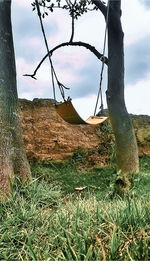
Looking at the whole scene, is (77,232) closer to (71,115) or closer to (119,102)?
(71,115)

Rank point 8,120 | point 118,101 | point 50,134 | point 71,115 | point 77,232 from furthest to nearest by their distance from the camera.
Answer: point 50,134 < point 118,101 < point 8,120 < point 71,115 < point 77,232

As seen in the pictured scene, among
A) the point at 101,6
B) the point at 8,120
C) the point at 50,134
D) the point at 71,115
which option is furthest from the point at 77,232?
the point at 50,134

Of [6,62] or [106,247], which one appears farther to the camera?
[6,62]

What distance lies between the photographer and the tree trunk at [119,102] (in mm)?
6043

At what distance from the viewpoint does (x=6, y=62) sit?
477cm

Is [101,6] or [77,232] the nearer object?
[77,232]

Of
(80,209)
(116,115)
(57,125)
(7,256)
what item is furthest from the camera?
(57,125)

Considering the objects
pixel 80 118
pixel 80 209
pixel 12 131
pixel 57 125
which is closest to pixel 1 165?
pixel 12 131

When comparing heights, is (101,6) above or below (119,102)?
above

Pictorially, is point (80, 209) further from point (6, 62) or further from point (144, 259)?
point (6, 62)

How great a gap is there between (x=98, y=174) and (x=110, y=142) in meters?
1.15

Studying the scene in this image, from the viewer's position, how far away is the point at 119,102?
19.9 ft

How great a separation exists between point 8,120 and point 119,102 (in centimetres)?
219

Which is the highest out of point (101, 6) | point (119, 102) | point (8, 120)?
point (101, 6)
